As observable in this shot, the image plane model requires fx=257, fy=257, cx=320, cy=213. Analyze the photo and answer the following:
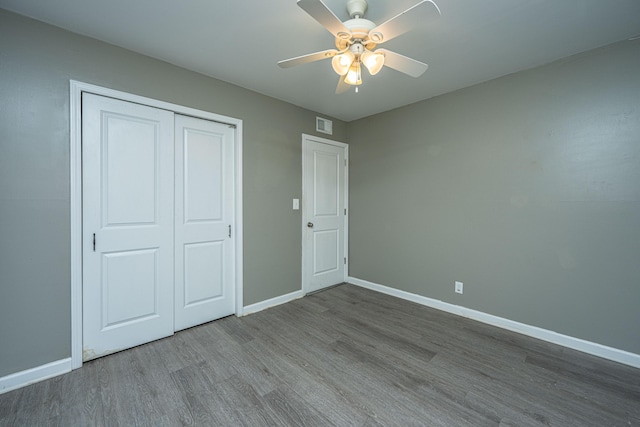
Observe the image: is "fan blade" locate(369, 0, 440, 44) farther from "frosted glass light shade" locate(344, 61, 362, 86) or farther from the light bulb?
"frosted glass light shade" locate(344, 61, 362, 86)

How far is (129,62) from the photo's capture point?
2184 millimetres

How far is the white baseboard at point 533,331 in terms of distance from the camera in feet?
6.79

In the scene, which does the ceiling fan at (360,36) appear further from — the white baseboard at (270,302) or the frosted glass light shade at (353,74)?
the white baseboard at (270,302)

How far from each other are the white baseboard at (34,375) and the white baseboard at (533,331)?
333cm

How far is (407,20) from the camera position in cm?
135

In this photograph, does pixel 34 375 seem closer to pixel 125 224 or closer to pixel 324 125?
pixel 125 224

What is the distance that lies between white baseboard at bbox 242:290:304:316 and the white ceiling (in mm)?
2504

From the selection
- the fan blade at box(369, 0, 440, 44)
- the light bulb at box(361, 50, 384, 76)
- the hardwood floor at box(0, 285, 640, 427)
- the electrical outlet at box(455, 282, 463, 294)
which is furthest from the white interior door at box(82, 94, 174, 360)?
the electrical outlet at box(455, 282, 463, 294)

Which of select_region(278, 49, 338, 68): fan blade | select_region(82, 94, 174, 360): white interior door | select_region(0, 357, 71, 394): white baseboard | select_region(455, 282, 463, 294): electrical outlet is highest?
select_region(278, 49, 338, 68): fan blade

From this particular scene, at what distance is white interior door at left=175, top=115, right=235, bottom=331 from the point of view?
253 cm

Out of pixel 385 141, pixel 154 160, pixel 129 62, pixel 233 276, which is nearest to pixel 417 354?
pixel 233 276

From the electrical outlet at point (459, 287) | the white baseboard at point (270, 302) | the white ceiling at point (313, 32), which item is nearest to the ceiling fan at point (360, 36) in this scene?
the white ceiling at point (313, 32)

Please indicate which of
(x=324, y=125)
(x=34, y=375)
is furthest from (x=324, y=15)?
(x=34, y=375)

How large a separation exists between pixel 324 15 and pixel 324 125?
243 cm
